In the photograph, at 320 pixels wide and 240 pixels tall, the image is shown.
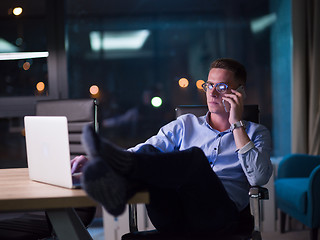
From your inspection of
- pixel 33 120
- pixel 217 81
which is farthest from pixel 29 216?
pixel 217 81

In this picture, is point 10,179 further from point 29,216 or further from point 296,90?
point 296,90

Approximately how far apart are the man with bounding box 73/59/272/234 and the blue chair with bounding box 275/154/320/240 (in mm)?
1152

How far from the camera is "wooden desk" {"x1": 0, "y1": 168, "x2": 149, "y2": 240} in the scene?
1257 millimetres

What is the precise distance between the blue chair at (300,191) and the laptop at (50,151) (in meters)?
→ 2.06

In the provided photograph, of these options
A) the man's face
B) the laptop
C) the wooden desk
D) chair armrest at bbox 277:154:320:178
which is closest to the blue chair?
chair armrest at bbox 277:154:320:178

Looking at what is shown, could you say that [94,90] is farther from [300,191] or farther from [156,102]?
[300,191]

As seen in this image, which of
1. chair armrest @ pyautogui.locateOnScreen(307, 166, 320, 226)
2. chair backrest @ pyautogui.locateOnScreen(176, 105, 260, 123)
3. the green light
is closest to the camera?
chair backrest @ pyautogui.locateOnScreen(176, 105, 260, 123)

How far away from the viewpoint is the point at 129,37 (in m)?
5.07

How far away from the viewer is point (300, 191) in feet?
10.3

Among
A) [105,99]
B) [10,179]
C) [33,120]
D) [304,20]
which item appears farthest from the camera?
[105,99]

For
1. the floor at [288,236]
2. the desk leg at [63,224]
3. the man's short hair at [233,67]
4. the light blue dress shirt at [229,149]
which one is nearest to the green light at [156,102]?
the floor at [288,236]

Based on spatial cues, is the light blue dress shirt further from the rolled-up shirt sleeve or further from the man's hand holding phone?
the man's hand holding phone

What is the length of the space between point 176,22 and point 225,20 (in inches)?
A: 21.6

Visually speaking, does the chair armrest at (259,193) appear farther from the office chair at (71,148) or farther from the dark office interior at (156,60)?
the dark office interior at (156,60)
